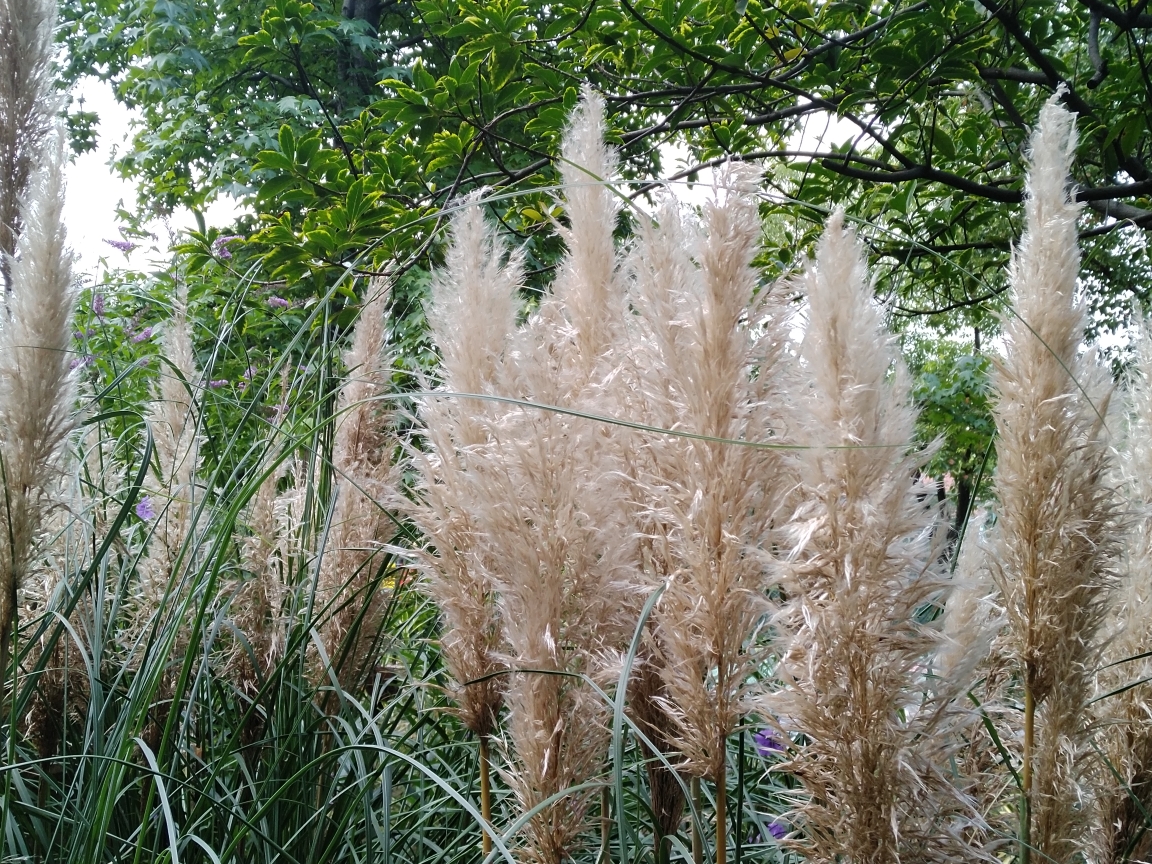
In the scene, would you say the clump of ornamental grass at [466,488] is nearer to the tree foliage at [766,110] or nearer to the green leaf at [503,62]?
the tree foliage at [766,110]

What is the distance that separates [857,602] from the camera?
114cm

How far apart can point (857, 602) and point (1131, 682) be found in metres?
0.84

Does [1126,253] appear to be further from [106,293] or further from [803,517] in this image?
[106,293]

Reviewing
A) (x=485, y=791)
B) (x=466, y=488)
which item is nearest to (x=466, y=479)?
(x=466, y=488)

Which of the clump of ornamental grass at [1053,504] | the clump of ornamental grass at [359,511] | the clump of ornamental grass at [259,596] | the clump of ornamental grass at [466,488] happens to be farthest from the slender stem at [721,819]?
the clump of ornamental grass at [259,596]

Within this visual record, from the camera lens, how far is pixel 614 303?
4.93 ft

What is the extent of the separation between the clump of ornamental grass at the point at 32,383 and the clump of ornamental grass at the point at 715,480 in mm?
951

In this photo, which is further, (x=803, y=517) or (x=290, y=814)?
(x=290, y=814)

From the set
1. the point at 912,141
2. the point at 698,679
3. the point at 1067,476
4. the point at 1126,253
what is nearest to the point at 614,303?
the point at 698,679

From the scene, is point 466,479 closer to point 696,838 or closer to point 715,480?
point 715,480

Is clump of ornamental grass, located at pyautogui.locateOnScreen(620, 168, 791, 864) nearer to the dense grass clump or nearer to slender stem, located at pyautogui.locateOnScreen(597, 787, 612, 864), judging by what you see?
the dense grass clump

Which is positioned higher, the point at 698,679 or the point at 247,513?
the point at 247,513

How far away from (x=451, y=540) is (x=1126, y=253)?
455 centimetres

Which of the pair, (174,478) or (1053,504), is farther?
(174,478)
